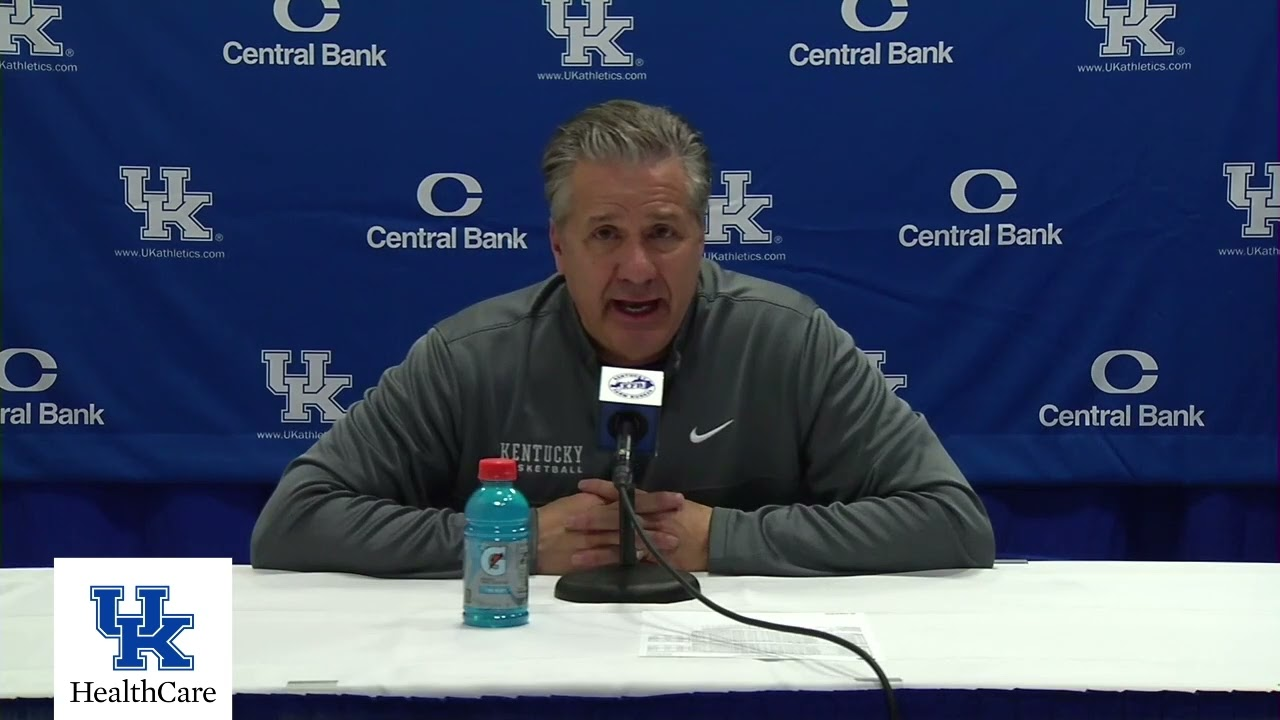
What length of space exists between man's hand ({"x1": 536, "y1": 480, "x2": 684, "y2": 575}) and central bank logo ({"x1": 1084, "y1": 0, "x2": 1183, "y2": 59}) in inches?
78.9

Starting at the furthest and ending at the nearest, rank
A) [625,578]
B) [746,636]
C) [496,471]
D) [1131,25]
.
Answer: [1131,25] → [625,578] → [496,471] → [746,636]

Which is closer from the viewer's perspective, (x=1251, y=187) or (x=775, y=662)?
(x=775, y=662)

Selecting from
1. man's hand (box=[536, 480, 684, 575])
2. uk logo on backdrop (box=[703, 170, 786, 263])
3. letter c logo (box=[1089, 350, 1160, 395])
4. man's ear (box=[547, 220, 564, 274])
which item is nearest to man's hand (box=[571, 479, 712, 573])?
man's hand (box=[536, 480, 684, 575])

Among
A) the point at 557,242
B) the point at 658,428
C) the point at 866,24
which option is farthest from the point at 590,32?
the point at 658,428

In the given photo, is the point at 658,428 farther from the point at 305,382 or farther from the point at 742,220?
the point at 305,382

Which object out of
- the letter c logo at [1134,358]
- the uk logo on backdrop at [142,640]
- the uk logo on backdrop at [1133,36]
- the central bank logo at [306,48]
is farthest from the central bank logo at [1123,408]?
the uk logo on backdrop at [142,640]

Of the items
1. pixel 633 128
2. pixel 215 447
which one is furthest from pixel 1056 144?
pixel 215 447

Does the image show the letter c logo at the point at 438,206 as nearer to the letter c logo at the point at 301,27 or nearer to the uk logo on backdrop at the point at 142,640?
the letter c logo at the point at 301,27

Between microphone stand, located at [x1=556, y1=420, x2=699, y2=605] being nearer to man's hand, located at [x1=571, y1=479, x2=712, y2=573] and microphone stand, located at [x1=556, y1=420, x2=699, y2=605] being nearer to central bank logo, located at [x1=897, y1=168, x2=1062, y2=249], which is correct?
man's hand, located at [x1=571, y1=479, x2=712, y2=573]

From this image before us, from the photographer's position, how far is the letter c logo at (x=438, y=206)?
3.05 metres

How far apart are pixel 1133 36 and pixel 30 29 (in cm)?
280

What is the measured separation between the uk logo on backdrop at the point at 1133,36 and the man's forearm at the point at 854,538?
5.71 feet

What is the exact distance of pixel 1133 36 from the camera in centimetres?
297

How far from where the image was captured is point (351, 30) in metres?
3.03
